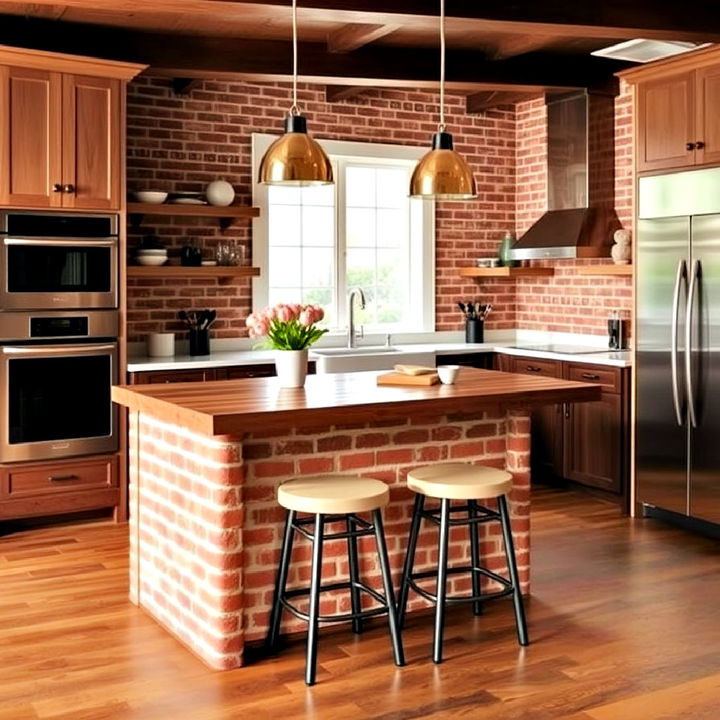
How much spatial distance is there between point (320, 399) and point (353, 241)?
12.0 ft

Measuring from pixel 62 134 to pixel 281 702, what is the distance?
3.55 meters

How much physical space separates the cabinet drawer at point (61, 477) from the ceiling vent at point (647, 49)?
3.64 metres

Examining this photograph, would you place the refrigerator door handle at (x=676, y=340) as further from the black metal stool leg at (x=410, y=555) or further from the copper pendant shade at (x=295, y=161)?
the copper pendant shade at (x=295, y=161)

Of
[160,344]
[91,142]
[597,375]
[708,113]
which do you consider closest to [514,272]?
[597,375]

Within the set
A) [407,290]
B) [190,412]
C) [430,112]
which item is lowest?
[190,412]

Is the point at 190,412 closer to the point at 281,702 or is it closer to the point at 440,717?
the point at 281,702

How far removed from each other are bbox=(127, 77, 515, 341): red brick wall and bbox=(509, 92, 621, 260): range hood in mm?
917

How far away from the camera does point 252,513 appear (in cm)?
385

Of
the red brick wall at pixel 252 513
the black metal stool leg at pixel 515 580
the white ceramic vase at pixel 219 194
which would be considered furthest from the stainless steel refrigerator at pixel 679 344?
the white ceramic vase at pixel 219 194

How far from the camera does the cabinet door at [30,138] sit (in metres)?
5.48

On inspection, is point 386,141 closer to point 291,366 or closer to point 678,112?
point 678,112

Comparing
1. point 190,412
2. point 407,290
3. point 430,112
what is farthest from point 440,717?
point 430,112

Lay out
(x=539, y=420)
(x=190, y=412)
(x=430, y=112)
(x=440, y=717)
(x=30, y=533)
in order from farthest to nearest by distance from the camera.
Answer: (x=430, y=112)
(x=539, y=420)
(x=30, y=533)
(x=190, y=412)
(x=440, y=717)

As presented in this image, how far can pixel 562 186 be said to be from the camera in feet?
22.9
